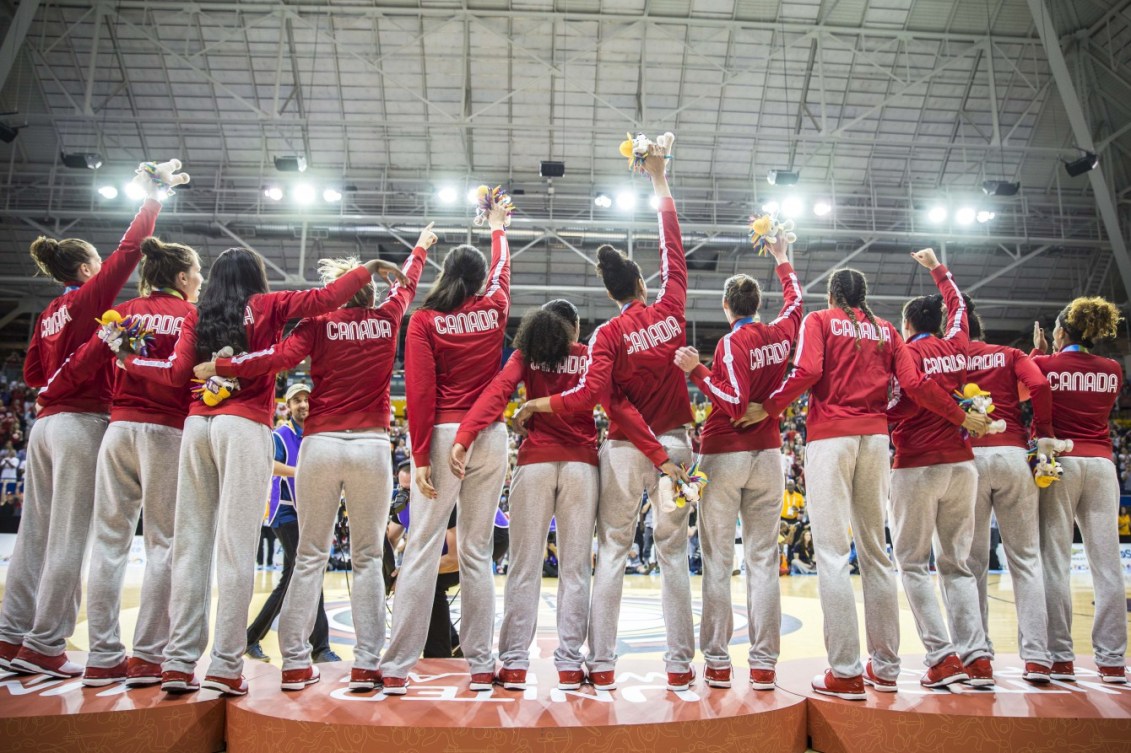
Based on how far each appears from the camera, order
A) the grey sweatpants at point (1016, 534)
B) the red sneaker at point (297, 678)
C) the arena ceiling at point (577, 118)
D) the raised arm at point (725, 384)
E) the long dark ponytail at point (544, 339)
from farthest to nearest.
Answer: the arena ceiling at point (577, 118), the grey sweatpants at point (1016, 534), the long dark ponytail at point (544, 339), the raised arm at point (725, 384), the red sneaker at point (297, 678)

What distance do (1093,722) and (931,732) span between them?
25.6 inches

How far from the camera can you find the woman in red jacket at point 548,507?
131 inches

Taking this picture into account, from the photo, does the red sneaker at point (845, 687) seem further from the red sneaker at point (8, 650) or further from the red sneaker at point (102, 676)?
the red sneaker at point (8, 650)

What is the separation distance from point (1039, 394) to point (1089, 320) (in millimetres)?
594

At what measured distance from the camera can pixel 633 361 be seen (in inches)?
140

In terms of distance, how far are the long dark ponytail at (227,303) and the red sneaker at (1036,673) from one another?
4111 mm

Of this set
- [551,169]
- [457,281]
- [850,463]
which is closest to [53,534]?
[457,281]

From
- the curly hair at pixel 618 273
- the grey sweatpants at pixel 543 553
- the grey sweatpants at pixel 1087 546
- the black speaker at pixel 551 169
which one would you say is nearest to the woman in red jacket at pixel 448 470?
the grey sweatpants at pixel 543 553

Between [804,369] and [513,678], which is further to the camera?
[804,369]

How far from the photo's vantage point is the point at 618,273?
3650 millimetres

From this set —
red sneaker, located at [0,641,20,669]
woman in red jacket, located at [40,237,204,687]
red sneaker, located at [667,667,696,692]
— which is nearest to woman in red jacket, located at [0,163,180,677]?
red sneaker, located at [0,641,20,669]

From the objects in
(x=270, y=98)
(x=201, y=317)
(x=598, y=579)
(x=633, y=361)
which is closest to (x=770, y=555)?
(x=598, y=579)

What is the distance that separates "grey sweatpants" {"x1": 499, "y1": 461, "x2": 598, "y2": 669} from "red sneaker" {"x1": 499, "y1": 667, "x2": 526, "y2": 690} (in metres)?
0.03

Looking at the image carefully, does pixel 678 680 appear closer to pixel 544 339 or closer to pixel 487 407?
pixel 487 407
